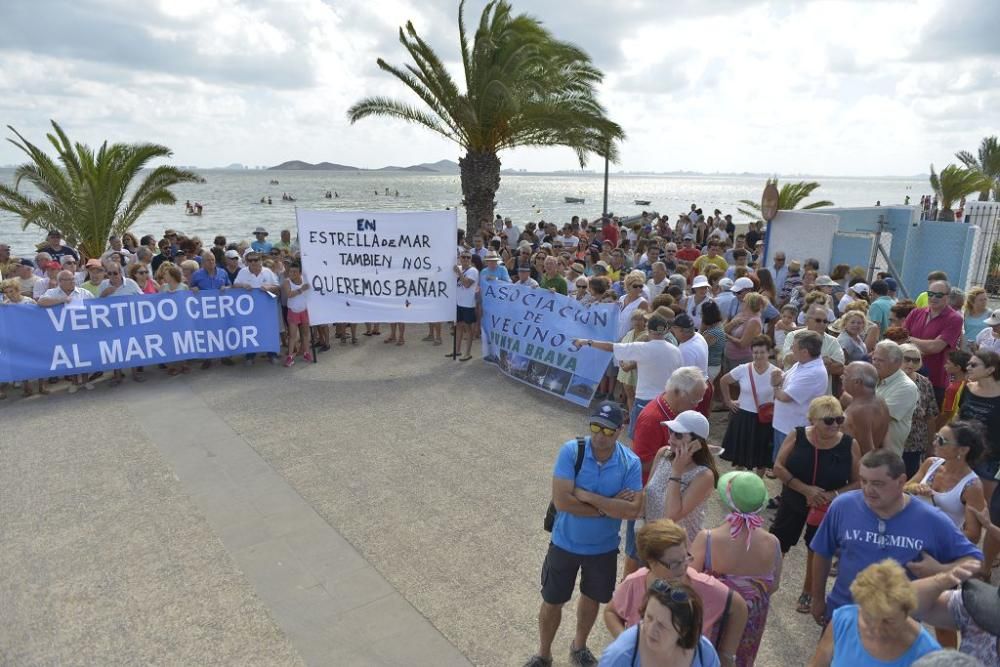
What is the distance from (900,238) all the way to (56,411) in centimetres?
1548

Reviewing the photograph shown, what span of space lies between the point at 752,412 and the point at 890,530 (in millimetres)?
2624

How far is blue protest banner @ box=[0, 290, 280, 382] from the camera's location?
8.42 m

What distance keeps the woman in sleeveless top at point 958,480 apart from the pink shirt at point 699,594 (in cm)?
195

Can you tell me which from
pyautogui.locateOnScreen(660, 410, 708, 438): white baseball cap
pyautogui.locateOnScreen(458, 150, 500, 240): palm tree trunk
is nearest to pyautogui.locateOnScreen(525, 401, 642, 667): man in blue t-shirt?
pyautogui.locateOnScreen(660, 410, 708, 438): white baseball cap

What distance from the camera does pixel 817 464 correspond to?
426cm

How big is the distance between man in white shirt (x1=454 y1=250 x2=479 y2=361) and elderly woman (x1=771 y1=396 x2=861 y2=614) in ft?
20.7

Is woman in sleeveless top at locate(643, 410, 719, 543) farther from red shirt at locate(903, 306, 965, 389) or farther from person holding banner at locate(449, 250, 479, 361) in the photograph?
person holding banner at locate(449, 250, 479, 361)

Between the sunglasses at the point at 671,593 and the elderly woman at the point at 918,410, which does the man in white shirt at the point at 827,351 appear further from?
the sunglasses at the point at 671,593

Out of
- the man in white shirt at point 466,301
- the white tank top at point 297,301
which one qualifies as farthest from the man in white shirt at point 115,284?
the man in white shirt at point 466,301

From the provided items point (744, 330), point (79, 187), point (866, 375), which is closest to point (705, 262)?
point (744, 330)

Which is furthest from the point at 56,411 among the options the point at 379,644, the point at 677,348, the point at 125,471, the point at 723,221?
the point at 723,221

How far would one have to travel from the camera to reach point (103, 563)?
16.2 ft

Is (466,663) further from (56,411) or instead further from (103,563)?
(56,411)

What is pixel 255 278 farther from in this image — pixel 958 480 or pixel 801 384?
pixel 958 480
